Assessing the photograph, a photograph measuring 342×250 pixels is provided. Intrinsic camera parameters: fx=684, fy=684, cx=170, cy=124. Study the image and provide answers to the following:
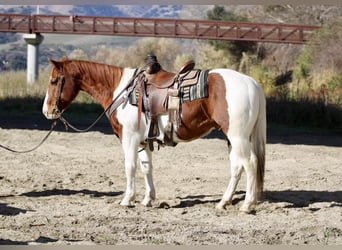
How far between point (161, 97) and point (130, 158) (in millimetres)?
849

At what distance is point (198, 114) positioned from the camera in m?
8.04

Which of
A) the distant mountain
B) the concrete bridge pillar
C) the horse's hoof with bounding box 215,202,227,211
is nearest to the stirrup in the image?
the horse's hoof with bounding box 215,202,227,211

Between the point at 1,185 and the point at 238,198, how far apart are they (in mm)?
3413

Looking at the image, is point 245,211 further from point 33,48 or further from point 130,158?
point 33,48

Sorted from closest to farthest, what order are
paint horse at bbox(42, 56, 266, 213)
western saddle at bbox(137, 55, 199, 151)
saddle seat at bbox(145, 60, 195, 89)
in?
paint horse at bbox(42, 56, 266, 213), western saddle at bbox(137, 55, 199, 151), saddle seat at bbox(145, 60, 195, 89)

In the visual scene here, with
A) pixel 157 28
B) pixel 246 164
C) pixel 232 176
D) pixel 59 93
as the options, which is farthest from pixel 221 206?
pixel 157 28

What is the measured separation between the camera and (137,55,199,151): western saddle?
317 inches

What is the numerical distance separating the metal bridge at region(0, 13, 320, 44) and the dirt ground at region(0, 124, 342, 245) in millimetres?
17784

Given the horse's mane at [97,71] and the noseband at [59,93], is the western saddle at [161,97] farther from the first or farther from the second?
the noseband at [59,93]

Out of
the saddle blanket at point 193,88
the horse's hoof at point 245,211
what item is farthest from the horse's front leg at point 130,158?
the horse's hoof at point 245,211

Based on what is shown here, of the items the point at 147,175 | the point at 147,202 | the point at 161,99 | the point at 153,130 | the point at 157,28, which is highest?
the point at 161,99

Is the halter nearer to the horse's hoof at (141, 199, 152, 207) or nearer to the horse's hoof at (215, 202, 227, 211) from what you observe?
the horse's hoof at (141, 199, 152, 207)

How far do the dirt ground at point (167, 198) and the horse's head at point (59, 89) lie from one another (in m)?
1.16

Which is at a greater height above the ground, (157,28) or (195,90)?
(195,90)
